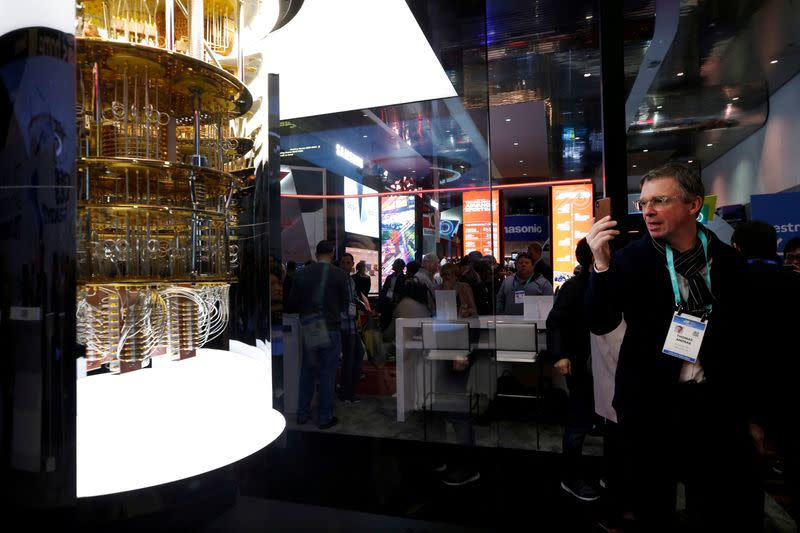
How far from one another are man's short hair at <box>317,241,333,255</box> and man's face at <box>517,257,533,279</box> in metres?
2.51

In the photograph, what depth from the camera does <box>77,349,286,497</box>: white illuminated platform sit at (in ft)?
3.18

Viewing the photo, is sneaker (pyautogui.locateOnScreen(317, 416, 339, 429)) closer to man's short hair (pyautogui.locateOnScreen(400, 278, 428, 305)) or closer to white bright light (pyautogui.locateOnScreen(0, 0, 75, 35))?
man's short hair (pyautogui.locateOnScreen(400, 278, 428, 305))

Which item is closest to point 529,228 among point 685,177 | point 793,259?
point 793,259

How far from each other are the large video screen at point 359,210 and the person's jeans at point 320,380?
839mm

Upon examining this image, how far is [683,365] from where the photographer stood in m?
1.54

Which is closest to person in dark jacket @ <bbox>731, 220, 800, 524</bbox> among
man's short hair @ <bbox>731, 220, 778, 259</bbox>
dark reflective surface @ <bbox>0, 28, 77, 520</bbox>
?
man's short hair @ <bbox>731, 220, 778, 259</bbox>

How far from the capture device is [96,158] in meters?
1.01

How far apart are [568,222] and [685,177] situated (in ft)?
25.5

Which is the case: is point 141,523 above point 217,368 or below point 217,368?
below

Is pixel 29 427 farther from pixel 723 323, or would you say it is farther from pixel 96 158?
pixel 723 323

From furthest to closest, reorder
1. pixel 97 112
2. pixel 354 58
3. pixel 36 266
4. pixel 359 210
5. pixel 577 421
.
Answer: pixel 359 210 → pixel 577 421 → pixel 354 58 → pixel 97 112 → pixel 36 266

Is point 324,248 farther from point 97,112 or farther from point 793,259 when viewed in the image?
point 793,259

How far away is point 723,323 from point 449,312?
1.90 m

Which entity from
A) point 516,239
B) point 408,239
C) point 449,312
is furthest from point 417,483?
point 516,239
